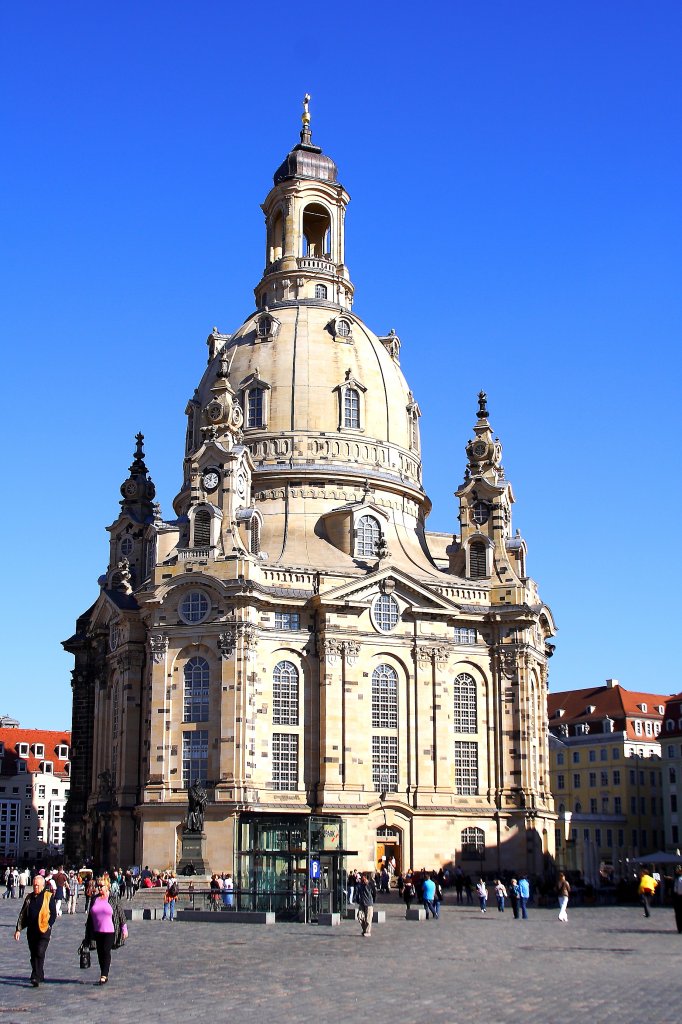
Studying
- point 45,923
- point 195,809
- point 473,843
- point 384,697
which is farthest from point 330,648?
point 45,923

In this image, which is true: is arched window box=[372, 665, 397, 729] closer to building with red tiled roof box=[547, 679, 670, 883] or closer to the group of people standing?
building with red tiled roof box=[547, 679, 670, 883]

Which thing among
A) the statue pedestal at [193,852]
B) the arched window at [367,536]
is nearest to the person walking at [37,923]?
the statue pedestal at [193,852]

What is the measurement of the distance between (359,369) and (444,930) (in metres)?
52.3

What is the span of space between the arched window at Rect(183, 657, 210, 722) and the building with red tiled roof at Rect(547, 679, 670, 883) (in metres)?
40.3

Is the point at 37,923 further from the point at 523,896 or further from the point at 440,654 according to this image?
the point at 440,654

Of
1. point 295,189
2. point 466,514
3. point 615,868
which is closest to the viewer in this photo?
point 466,514

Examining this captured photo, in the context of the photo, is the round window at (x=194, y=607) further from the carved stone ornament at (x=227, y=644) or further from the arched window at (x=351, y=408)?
the arched window at (x=351, y=408)

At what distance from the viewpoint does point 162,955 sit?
3469cm

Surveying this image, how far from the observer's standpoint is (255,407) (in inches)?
3543

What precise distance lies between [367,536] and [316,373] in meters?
12.0

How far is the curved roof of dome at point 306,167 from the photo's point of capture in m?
99.8

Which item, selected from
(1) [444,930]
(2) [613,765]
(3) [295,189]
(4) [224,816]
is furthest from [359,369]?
(1) [444,930]

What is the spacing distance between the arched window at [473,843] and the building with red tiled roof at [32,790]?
4773cm

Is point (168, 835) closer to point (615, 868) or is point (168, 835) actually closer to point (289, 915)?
point (289, 915)
